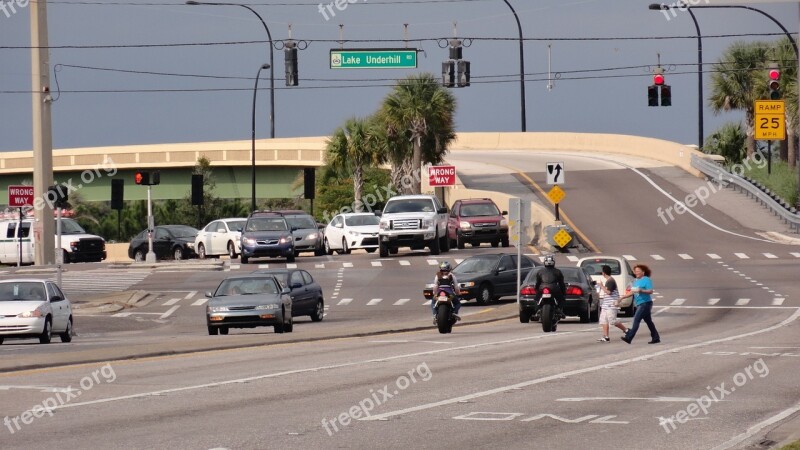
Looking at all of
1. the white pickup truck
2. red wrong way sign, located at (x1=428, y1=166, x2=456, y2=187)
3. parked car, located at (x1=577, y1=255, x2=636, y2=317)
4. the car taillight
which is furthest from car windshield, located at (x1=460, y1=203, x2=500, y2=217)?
the car taillight

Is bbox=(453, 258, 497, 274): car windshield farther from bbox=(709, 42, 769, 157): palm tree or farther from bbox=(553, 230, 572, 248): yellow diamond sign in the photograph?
bbox=(709, 42, 769, 157): palm tree

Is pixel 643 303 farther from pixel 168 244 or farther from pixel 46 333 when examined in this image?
pixel 168 244

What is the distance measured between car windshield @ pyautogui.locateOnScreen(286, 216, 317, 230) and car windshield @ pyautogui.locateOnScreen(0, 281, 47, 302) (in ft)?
86.9

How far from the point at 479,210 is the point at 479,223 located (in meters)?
0.91

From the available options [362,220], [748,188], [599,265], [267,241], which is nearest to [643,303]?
[599,265]

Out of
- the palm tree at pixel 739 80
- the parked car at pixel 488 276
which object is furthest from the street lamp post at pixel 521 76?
the parked car at pixel 488 276

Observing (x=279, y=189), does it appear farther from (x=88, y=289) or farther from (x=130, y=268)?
(x=88, y=289)

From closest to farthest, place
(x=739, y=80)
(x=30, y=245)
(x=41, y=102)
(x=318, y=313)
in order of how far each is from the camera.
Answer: (x=318, y=313) → (x=41, y=102) → (x=30, y=245) → (x=739, y=80)

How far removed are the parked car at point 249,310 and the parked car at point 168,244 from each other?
29217 millimetres

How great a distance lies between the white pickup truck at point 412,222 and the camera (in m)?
52.8

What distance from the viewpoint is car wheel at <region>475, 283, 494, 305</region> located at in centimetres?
3966

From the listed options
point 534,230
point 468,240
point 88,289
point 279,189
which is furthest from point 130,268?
point 279,189

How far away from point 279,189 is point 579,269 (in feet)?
195

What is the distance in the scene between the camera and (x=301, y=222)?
56594mm
